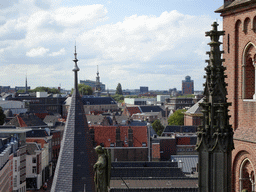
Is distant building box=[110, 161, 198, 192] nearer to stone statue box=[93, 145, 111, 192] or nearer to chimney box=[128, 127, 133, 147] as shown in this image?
chimney box=[128, 127, 133, 147]

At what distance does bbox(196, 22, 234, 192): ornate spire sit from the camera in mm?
12438

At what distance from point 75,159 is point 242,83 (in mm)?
8470

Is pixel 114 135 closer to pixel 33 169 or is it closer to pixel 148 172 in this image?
pixel 33 169

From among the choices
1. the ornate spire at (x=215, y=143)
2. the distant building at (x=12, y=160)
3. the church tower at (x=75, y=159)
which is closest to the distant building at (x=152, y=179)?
the distant building at (x=12, y=160)

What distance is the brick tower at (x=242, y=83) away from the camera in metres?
18.4

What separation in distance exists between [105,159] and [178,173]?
50.1 meters

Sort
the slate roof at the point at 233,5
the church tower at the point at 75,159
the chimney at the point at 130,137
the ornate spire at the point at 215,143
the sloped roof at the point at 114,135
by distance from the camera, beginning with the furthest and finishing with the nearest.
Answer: the sloped roof at the point at 114,135 < the chimney at the point at 130,137 < the church tower at the point at 75,159 < the slate roof at the point at 233,5 < the ornate spire at the point at 215,143

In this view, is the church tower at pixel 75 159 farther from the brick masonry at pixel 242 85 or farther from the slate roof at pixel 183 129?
the slate roof at pixel 183 129

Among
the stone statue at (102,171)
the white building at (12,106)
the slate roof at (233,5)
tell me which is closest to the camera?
the stone statue at (102,171)

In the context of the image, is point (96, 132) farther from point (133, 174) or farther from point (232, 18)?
point (232, 18)

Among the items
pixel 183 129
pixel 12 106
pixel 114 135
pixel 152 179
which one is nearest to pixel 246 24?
pixel 152 179

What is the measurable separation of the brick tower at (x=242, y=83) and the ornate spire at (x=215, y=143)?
Answer: 5.91 metres

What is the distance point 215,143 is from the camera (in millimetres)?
12539

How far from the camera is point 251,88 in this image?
19141mm
